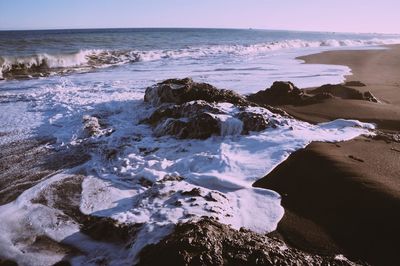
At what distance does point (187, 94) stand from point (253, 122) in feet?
5.82

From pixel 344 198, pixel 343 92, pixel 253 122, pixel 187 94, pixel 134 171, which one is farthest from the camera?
pixel 343 92

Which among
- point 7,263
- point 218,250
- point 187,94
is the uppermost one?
point 187,94

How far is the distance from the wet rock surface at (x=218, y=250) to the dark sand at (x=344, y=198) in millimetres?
288

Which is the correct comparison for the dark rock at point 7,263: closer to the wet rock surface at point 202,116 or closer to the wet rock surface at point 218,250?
the wet rock surface at point 218,250

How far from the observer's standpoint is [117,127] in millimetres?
6363

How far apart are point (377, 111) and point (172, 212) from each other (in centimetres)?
474

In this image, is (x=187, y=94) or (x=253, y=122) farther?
(x=187, y=94)

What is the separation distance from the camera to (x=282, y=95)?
7605mm

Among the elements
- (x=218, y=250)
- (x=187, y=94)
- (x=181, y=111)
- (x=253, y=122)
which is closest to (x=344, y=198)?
(x=218, y=250)

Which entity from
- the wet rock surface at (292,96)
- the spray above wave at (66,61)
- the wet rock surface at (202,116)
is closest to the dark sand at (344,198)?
the wet rock surface at (202,116)

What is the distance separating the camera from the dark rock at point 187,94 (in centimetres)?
642

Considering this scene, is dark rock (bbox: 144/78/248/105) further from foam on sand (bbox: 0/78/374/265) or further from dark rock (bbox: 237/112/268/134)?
dark rock (bbox: 237/112/268/134)

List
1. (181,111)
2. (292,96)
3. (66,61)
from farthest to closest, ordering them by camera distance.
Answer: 1. (66,61)
2. (292,96)
3. (181,111)

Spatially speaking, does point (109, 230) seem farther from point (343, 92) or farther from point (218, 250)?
point (343, 92)
